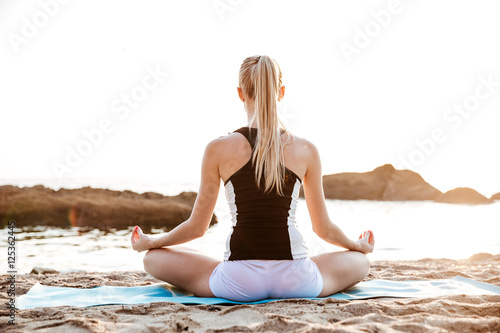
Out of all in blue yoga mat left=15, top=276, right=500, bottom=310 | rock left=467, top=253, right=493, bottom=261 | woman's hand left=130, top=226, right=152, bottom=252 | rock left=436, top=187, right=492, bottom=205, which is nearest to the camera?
blue yoga mat left=15, top=276, right=500, bottom=310

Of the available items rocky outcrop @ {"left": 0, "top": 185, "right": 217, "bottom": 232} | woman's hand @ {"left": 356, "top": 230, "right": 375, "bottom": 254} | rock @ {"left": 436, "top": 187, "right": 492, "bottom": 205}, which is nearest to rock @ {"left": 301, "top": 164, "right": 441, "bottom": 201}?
rock @ {"left": 436, "top": 187, "right": 492, "bottom": 205}

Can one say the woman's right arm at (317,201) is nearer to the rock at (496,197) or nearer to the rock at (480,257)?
the rock at (480,257)

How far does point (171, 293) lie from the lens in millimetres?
2844

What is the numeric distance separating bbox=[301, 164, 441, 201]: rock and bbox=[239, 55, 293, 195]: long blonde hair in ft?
72.0

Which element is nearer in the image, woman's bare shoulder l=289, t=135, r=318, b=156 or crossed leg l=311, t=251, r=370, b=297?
woman's bare shoulder l=289, t=135, r=318, b=156

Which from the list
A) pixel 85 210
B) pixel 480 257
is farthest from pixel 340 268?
pixel 85 210

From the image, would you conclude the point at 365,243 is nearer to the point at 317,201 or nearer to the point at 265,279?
the point at 317,201

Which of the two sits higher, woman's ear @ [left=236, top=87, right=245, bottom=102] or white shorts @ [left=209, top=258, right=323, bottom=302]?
woman's ear @ [left=236, top=87, right=245, bottom=102]

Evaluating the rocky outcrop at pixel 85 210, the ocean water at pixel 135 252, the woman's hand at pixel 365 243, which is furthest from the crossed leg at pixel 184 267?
the rocky outcrop at pixel 85 210

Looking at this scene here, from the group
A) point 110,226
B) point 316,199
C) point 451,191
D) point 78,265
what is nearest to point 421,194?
point 451,191

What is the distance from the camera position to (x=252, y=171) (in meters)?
2.41

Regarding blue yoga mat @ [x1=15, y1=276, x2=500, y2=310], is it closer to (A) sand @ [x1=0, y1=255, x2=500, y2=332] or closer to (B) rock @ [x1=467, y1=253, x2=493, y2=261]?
(A) sand @ [x1=0, y1=255, x2=500, y2=332]

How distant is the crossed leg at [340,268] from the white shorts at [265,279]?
0.08 m

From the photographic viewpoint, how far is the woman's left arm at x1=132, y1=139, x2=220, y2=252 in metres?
2.47
